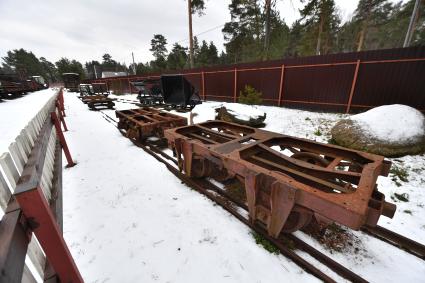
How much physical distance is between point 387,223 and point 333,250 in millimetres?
1198

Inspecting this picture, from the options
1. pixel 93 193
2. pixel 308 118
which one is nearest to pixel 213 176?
pixel 93 193

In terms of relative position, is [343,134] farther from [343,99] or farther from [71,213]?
[71,213]

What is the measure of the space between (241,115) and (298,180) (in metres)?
5.15

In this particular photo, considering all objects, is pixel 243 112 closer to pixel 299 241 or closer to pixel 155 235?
pixel 299 241

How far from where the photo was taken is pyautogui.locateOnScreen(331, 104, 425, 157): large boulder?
15.1 feet

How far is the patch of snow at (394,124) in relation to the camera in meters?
4.67

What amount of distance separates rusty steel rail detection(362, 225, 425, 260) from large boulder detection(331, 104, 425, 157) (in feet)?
8.83

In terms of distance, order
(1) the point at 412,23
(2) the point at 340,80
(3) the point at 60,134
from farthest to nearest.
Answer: (1) the point at 412,23 → (2) the point at 340,80 → (3) the point at 60,134


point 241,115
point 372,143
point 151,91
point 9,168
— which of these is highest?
point 9,168

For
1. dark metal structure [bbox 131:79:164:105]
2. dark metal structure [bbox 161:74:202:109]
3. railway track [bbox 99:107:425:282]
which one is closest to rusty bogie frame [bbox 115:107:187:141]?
railway track [bbox 99:107:425:282]

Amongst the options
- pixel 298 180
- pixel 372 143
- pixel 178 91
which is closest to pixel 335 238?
pixel 298 180

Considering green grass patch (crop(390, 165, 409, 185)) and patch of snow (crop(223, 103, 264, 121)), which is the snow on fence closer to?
green grass patch (crop(390, 165, 409, 185))

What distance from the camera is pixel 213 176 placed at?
4043mm

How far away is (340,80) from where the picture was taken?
28.4 ft
